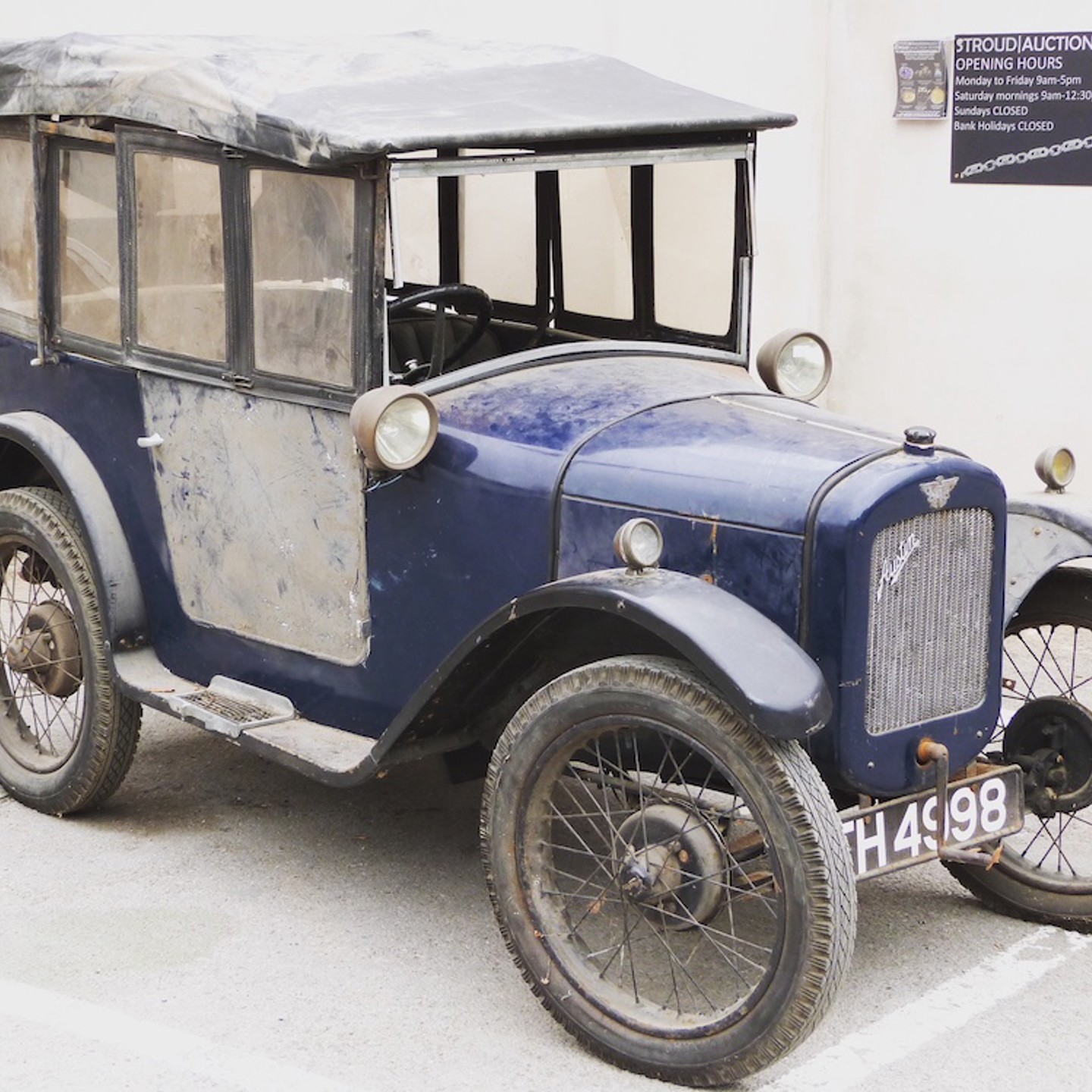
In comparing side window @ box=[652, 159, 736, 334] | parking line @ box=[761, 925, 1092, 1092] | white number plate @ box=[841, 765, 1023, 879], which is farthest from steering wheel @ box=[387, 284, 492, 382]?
parking line @ box=[761, 925, 1092, 1092]

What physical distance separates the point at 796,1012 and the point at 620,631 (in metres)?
0.94

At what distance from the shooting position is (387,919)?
4488 mm

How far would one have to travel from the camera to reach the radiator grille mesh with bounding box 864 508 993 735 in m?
3.78

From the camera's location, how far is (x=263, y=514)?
4598mm

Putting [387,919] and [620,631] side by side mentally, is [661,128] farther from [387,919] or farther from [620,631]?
[387,919]

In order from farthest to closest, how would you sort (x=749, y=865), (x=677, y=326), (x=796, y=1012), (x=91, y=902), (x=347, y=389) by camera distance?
(x=677, y=326) → (x=91, y=902) → (x=347, y=389) → (x=749, y=865) → (x=796, y=1012)

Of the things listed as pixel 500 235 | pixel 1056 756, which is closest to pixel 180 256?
pixel 500 235

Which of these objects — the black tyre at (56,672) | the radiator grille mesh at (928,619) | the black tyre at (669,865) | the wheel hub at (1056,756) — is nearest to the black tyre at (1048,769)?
the wheel hub at (1056,756)

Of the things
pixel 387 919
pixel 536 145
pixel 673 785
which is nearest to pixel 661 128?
pixel 536 145

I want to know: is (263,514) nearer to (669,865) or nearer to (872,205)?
(669,865)

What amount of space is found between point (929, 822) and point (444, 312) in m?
1.87

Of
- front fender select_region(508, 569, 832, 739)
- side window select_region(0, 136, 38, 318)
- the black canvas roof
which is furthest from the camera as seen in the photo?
side window select_region(0, 136, 38, 318)

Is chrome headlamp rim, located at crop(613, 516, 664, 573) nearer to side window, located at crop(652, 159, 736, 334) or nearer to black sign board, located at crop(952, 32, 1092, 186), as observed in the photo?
side window, located at crop(652, 159, 736, 334)

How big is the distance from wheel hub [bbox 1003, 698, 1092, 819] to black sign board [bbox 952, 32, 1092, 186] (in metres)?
3.33
